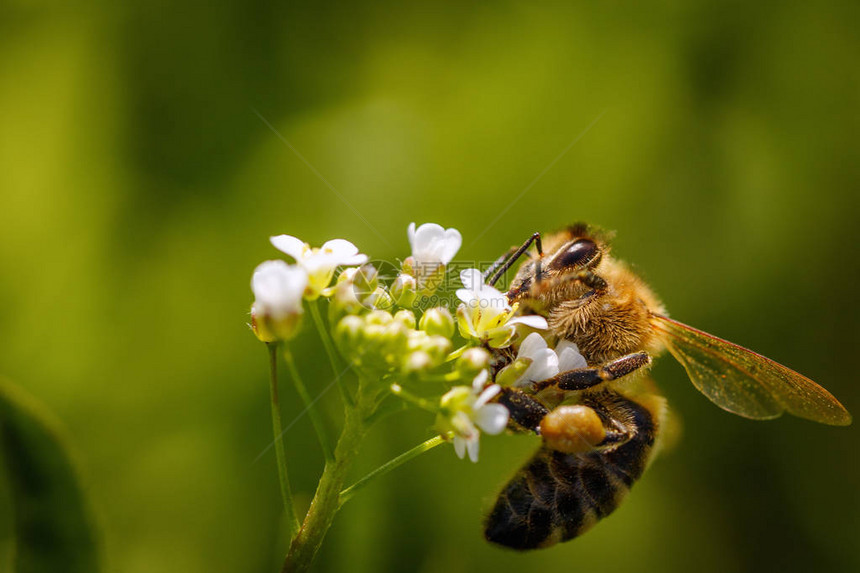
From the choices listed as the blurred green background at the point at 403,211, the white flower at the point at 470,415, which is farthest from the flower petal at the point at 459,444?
the blurred green background at the point at 403,211

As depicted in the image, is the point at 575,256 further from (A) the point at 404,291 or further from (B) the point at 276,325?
(B) the point at 276,325

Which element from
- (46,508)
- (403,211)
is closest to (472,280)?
(403,211)

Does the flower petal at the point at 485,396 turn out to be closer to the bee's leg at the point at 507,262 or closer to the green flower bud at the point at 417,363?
the green flower bud at the point at 417,363

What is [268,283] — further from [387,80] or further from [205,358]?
[387,80]

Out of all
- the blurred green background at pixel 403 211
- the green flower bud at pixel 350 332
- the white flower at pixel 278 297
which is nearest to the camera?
the white flower at pixel 278 297

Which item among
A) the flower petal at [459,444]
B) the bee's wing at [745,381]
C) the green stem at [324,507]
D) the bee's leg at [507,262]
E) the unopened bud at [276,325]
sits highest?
the bee's wing at [745,381]

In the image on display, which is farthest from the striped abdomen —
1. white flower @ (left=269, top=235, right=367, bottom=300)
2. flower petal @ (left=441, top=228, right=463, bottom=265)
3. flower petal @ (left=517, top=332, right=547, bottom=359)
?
white flower @ (left=269, top=235, right=367, bottom=300)

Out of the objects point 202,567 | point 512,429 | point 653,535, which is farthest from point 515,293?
point 653,535
